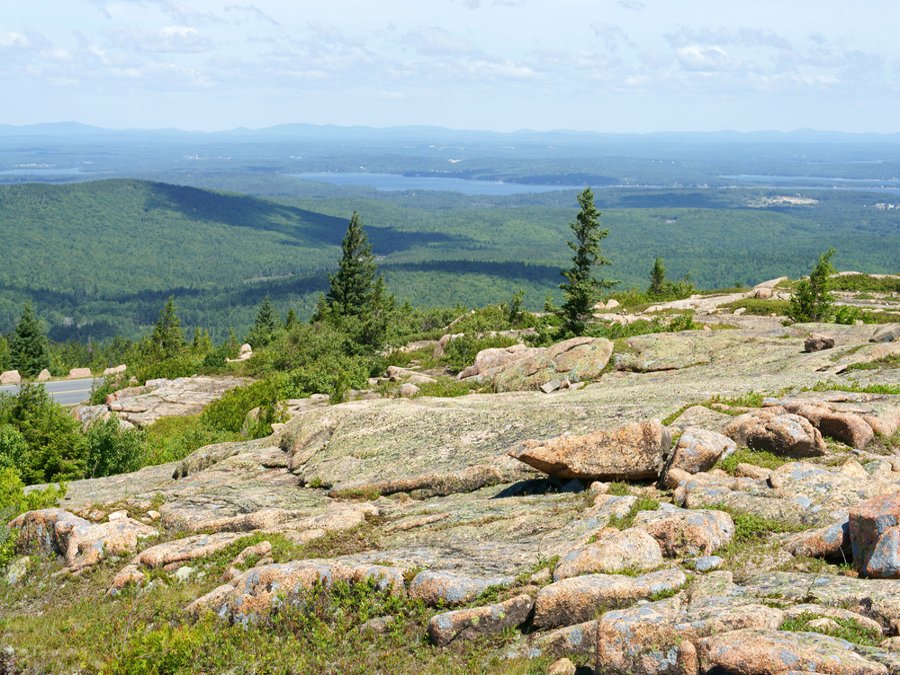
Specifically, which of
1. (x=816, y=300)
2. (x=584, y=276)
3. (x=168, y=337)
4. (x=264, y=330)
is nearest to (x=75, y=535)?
(x=584, y=276)

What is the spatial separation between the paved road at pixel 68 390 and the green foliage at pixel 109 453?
29.5m

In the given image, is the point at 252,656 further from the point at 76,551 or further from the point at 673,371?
the point at 673,371

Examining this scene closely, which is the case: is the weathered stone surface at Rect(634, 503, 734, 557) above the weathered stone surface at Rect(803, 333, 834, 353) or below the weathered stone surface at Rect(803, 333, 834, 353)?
below

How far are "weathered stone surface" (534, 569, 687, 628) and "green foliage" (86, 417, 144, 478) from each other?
20.0m

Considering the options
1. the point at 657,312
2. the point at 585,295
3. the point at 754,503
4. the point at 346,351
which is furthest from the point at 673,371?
the point at 657,312

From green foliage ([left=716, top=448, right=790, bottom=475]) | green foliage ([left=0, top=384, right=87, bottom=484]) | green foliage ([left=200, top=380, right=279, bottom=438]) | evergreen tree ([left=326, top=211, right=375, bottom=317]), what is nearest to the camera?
green foliage ([left=716, top=448, right=790, bottom=475])

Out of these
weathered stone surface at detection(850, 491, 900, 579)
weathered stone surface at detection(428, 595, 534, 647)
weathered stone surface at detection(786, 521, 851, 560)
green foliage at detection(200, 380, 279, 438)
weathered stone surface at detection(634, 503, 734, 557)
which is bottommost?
green foliage at detection(200, 380, 279, 438)

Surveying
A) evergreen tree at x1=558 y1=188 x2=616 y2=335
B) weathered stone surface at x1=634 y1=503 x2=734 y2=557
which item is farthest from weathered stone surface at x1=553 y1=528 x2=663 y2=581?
evergreen tree at x1=558 y1=188 x2=616 y2=335

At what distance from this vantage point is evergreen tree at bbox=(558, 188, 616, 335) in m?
35.5

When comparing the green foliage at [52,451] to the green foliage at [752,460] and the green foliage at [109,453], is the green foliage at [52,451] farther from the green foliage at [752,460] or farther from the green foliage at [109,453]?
the green foliage at [752,460]

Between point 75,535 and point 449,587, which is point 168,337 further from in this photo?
point 449,587

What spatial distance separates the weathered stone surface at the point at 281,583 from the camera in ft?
37.5

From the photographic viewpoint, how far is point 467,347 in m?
39.4

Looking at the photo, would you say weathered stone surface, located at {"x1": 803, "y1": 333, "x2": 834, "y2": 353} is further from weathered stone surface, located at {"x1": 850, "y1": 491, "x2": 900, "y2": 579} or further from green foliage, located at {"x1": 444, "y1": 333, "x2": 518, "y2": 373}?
green foliage, located at {"x1": 444, "y1": 333, "x2": 518, "y2": 373}
